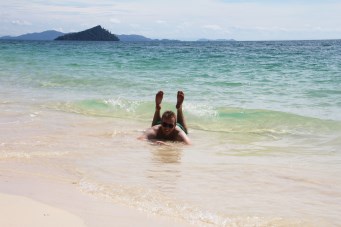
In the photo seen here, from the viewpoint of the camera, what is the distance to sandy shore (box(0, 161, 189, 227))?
3.37m

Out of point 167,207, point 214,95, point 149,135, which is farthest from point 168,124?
point 214,95

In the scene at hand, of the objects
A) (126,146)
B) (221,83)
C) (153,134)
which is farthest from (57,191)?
(221,83)

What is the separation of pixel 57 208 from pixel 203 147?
3.78m

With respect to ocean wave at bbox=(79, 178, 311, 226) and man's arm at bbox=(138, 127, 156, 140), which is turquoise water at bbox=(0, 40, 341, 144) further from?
ocean wave at bbox=(79, 178, 311, 226)

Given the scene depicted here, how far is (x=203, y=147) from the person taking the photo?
23.6ft

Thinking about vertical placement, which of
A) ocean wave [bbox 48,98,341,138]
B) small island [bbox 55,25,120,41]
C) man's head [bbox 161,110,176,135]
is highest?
small island [bbox 55,25,120,41]

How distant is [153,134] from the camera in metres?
7.67

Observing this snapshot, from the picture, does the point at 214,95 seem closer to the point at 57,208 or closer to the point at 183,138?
the point at 183,138

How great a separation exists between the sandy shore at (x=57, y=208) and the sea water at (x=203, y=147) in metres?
0.16

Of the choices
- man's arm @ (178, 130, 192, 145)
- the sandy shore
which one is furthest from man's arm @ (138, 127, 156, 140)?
the sandy shore

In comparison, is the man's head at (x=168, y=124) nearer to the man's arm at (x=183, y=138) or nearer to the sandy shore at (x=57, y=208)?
the man's arm at (x=183, y=138)

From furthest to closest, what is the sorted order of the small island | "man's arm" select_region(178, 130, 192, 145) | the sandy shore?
the small island
"man's arm" select_region(178, 130, 192, 145)
the sandy shore

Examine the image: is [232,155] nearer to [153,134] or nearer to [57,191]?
[153,134]

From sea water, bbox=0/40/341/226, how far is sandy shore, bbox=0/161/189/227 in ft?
0.53
